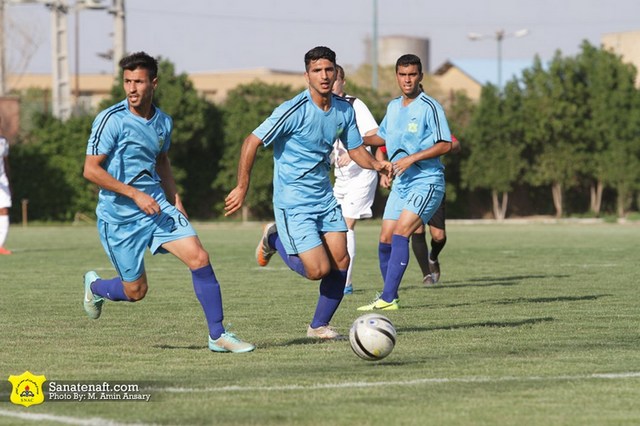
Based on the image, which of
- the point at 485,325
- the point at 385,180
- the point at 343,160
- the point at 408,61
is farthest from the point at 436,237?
the point at 485,325

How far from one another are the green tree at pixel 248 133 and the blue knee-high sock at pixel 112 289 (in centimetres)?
3196

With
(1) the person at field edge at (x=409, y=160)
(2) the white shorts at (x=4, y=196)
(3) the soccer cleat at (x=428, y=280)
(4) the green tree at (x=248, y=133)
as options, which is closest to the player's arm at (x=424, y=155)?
(1) the person at field edge at (x=409, y=160)

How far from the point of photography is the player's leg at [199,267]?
873 centimetres

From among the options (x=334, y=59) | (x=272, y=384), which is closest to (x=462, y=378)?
(x=272, y=384)

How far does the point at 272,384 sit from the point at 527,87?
40.4 m

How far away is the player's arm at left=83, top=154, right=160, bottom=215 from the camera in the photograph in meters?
8.58

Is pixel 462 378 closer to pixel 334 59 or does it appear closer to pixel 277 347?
pixel 277 347

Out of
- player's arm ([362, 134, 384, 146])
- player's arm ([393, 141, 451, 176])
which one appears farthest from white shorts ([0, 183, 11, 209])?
player's arm ([393, 141, 451, 176])

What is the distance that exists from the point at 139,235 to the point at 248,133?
110ft

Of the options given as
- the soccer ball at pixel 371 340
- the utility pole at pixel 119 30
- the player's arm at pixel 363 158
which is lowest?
the soccer ball at pixel 371 340

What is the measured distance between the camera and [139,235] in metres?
8.92

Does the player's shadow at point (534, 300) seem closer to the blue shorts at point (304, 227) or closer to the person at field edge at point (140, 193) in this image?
the blue shorts at point (304, 227)

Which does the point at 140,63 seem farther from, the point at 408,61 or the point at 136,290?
the point at 408,61

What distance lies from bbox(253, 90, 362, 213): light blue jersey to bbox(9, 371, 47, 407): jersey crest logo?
8.53ft
